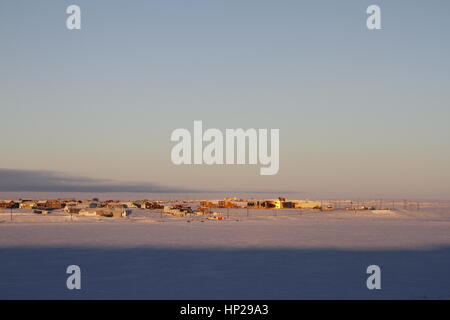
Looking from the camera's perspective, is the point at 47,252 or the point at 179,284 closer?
the point at 179,284

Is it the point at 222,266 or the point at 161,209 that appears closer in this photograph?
the point at 222,266

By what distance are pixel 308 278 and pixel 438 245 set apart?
15.2m

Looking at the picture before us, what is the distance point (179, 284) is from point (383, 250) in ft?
47.7

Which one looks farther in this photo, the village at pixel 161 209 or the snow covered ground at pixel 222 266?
the village at pixel 161 209

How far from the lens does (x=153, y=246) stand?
2906cm

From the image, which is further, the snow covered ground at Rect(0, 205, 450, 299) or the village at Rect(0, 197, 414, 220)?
the village at Rect(0, 197, 414, 220)

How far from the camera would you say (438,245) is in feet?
101
